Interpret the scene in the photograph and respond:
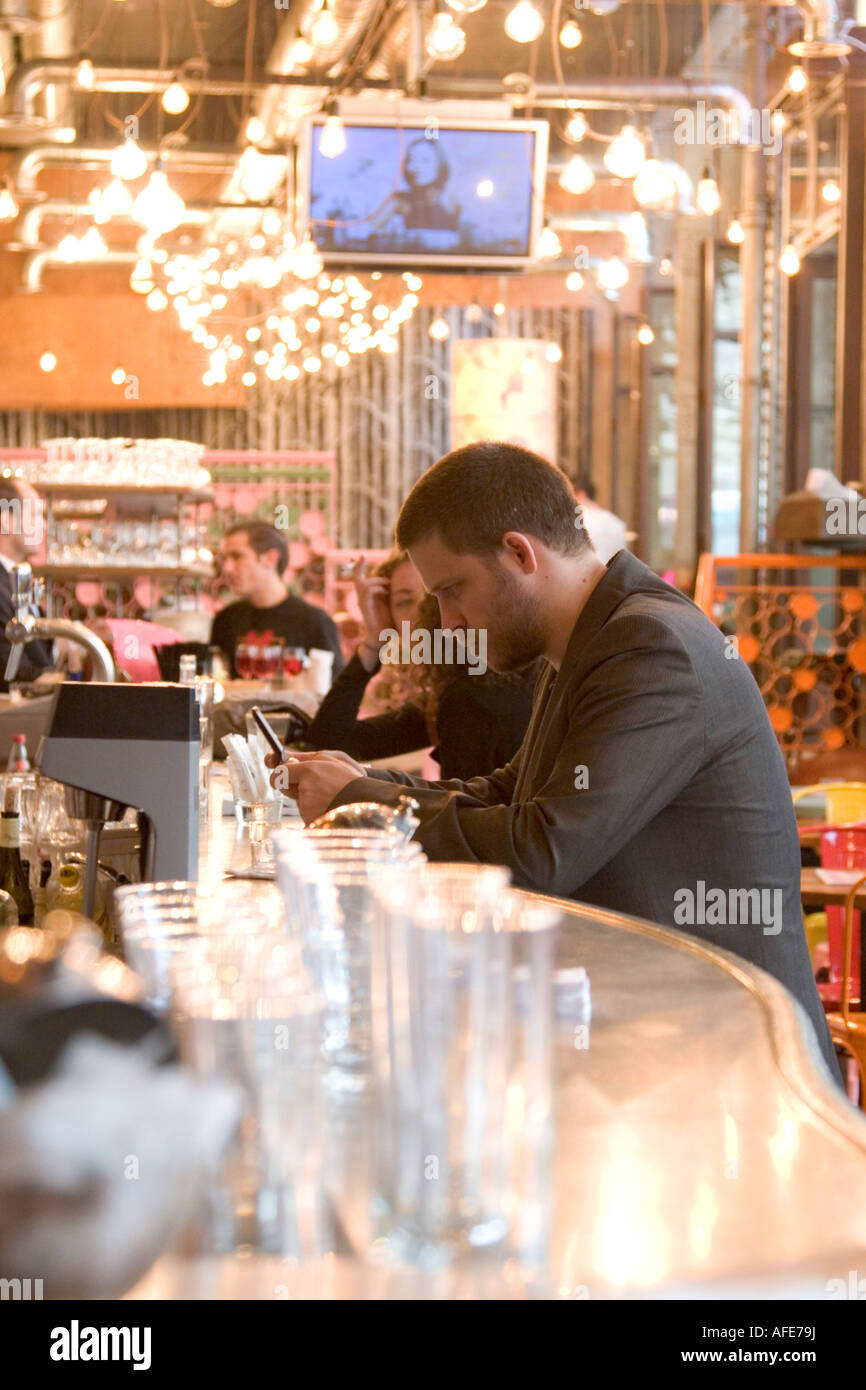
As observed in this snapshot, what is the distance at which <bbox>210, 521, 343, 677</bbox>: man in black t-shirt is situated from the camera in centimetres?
768

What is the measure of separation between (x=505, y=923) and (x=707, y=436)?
39.5 ft

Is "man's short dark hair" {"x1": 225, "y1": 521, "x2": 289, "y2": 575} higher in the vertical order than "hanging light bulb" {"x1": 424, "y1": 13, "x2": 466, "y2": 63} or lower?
lower

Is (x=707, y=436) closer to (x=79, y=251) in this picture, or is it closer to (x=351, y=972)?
(x=79, y=251)

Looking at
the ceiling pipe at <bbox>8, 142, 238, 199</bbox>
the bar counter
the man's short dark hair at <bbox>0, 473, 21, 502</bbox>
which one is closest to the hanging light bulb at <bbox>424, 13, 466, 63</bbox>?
the man's short dark hair at <bbox>0, 473, 21, 502</bbox>

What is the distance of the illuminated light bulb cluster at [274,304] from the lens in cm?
978

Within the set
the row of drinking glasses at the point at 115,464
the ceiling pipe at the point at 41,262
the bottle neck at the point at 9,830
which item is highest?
the ceiling pipe at the point at 41,262

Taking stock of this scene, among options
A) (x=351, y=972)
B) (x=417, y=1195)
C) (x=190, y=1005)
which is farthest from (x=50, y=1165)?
(x=351, y=972)

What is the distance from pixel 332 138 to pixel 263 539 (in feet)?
7.01

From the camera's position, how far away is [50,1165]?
0.79m

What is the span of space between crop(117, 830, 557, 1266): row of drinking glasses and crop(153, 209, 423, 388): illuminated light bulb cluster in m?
6.34

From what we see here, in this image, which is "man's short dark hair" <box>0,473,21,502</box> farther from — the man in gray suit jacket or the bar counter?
the bar counter

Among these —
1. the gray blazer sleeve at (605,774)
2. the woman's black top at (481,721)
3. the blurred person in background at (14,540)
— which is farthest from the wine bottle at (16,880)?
the blurred person in background at (14,540)

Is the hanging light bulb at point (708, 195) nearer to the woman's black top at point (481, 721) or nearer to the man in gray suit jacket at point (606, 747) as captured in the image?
the woman's black top at point (481, 721)

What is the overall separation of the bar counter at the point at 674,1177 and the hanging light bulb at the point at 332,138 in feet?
17.3
